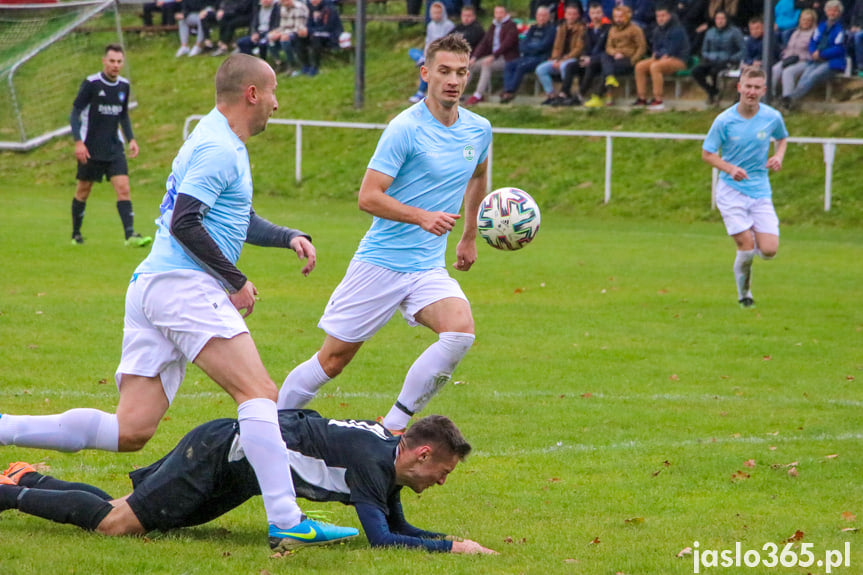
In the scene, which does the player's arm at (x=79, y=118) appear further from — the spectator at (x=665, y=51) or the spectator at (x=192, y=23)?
the spectator at (x=192, y=23)

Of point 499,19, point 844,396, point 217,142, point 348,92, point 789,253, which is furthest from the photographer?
point 348,92

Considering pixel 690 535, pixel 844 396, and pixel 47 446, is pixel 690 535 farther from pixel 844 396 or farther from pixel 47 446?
pixel 844 396

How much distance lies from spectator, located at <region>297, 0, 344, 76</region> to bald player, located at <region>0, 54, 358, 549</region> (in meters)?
26.1

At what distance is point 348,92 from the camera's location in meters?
30.6

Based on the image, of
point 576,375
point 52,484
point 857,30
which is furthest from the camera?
point 857,30

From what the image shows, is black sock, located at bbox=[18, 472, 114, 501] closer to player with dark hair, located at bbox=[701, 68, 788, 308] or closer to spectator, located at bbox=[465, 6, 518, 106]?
player with dark hair, located at bbox=[701, 68, 788, 308]

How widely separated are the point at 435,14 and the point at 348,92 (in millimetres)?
3649

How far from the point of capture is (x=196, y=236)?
16.9 feet

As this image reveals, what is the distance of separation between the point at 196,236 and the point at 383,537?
1488mm

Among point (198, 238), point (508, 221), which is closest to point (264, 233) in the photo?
point (198, 238)

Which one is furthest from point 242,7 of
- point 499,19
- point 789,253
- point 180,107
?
point 789,253

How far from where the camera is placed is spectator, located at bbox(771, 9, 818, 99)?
23188 millimetres

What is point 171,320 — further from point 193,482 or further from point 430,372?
point 430,372

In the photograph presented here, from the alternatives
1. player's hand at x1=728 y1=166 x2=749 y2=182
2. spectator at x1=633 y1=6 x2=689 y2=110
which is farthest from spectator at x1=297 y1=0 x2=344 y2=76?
player's hand at x1=728 y1=166 x2=749 y2=182
